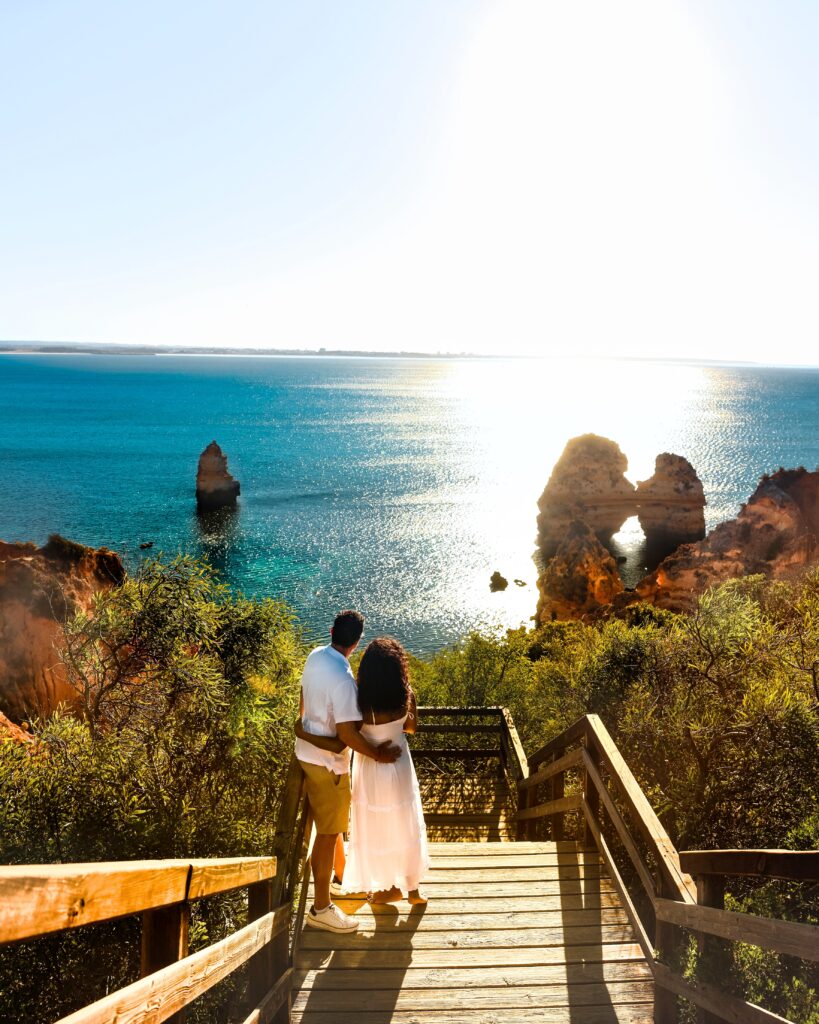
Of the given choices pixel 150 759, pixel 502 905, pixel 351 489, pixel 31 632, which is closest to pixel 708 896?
pixel 502 905

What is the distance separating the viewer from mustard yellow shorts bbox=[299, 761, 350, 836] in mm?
4957

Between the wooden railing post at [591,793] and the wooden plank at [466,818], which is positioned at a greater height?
the wooden railing post at [591,793]

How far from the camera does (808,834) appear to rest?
17.8 ft

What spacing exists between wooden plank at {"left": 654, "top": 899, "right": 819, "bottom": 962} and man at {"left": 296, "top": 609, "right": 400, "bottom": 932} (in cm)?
202

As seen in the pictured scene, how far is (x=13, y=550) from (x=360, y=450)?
9537 centimetres

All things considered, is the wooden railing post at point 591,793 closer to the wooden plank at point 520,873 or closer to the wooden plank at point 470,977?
the wooden plank at point 520,873

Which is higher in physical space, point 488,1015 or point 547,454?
point 547,454

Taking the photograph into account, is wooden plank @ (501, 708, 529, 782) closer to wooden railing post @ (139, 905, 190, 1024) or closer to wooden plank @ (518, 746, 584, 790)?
wooden plank @ (518, 746, 584, 790)

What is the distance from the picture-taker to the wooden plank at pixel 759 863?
279 cm

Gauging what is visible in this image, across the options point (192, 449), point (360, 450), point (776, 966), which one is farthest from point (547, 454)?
point (776, 966)

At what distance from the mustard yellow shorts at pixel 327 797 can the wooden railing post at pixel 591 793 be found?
6.84 feet

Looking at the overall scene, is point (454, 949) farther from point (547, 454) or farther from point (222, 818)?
point (547, 454)

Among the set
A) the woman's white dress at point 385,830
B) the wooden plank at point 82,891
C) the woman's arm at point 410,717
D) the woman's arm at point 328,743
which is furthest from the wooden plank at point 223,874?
the woman's arm at point 410,717

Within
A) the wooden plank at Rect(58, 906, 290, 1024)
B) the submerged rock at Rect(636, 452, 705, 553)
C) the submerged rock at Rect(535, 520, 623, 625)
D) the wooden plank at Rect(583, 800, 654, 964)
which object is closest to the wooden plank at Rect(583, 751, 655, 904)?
the wooden plank at Rect(583, 800, 654, 964)
